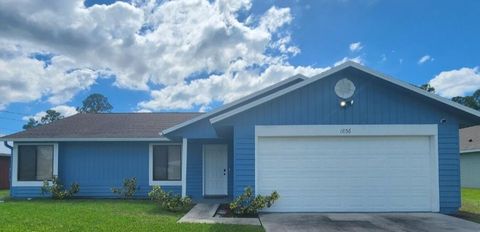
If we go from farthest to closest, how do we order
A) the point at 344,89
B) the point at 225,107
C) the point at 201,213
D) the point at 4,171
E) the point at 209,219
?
the point at 4,171, the point at 225,107, the point at 344,89, the point at 201,213, the point at 209,219

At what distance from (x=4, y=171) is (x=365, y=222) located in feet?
76.9

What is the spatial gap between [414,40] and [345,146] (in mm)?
7513

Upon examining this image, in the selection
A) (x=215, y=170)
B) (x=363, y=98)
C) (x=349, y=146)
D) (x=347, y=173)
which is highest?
(x=363, y=98)

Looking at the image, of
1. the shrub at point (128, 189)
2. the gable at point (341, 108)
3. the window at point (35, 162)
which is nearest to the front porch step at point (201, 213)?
the gable at point (341, 108)

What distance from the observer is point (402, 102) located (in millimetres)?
12047

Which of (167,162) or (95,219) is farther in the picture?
(167,162)

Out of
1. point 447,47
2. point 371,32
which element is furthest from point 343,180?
point 447,47

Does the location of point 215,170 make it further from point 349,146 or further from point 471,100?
point 471,100

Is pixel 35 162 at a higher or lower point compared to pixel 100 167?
higher

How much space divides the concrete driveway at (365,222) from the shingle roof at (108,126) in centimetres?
749

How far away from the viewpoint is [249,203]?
1146 centimetres

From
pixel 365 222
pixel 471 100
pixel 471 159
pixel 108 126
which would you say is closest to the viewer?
pixel 365 222

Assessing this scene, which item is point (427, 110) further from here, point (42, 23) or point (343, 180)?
point (42, 23)

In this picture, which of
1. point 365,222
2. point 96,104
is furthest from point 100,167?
point 96,104
